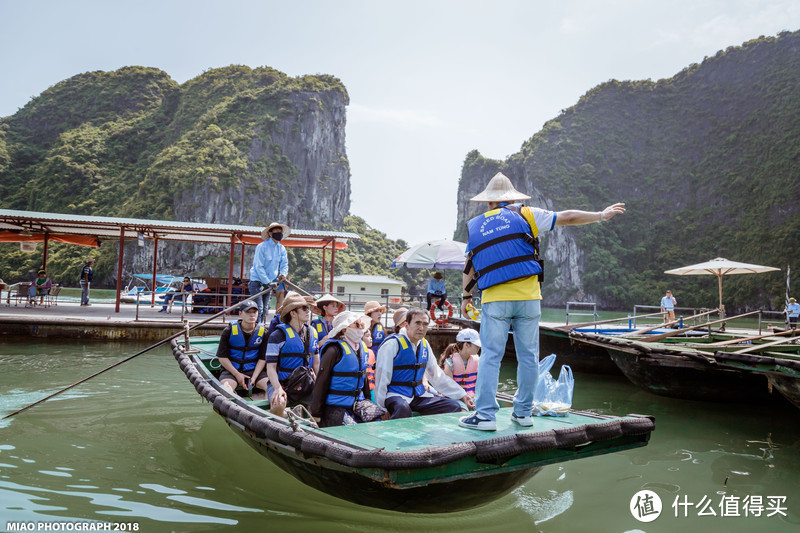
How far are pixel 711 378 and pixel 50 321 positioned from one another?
15.0 m

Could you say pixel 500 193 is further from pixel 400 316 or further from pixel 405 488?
pixel 400 316

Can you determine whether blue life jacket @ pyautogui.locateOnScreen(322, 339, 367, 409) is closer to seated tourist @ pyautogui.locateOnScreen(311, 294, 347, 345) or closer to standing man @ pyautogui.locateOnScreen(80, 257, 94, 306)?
seated tourist @ pyautogui.locateOnScreen(311, 294, 347, 345)

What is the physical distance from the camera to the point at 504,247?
3.11 meters

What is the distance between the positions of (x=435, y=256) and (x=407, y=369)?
34.0ft

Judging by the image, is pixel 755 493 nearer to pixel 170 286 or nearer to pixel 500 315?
pixel 500 315

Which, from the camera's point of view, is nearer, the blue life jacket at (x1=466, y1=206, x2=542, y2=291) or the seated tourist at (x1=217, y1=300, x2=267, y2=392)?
the blue life jacket at (x1=466, y1=206, x2=542, y2=291)

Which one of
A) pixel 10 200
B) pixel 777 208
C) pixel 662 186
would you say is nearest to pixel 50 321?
pixel 10 200

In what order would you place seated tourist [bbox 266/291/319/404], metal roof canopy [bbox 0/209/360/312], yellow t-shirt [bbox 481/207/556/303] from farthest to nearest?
metal roof canopy [bbox 0/209/360/312]
seated tourist [bbox 266/291/319/404]
yellow t-shirt [bbox 481/207/556/303]

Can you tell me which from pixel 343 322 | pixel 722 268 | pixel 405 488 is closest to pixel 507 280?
pixel 405 488

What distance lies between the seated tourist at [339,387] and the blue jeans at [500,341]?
3.87 ft

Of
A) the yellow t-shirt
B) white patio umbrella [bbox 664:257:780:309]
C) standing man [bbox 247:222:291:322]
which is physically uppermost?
white patio umbrella [bbox 664:257:780:309]

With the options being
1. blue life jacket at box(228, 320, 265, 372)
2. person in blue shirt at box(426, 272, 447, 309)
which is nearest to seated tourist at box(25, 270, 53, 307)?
person in blue shirt at box(426, 272, 447, 309)

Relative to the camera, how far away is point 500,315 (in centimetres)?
310

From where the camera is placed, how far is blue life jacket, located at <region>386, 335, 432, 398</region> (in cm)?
425
